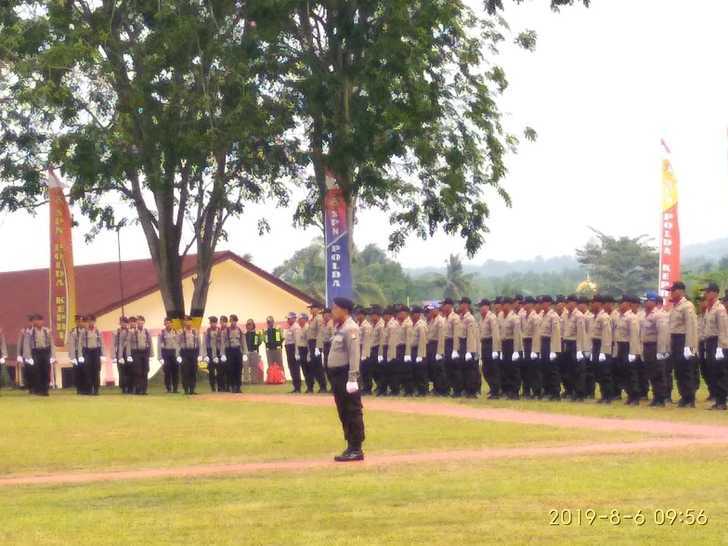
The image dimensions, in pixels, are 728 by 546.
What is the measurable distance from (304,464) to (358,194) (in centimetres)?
2002

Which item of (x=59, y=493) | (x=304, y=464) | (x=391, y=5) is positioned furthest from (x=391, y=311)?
(x=59, y=493)

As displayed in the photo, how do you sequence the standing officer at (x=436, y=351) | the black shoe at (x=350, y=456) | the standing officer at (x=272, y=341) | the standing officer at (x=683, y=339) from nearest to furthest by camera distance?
the black shoe at (x=350, y=456) < the standing officer at (x=683, y=339) < the standing officer at (x=436, y=351) < the standing officer at (x=272, y=341)

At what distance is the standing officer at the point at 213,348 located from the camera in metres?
34.5

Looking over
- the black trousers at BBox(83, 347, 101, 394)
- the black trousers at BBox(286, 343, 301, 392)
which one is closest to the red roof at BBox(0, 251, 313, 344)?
the black trousers at BBox(83, 347, 101, 394)

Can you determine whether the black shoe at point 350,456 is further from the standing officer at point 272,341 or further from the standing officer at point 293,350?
the standing officer at point 272,341

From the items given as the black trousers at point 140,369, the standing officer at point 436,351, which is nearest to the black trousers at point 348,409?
the standing officer at point 436,351

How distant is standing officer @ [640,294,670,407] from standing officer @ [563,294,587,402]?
188 cm

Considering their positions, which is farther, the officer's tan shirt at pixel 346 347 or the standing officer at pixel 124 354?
the standing officer at pixel 124 354

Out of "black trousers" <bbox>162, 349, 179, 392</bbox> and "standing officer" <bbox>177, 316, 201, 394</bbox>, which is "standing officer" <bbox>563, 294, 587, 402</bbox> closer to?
"standing officer" <bbox>177, 316, 201, 394</bbox>

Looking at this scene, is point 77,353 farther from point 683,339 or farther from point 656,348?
point 683,339

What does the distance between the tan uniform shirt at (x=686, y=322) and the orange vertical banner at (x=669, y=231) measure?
482 inches

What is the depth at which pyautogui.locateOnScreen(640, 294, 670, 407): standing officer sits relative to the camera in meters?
24.0

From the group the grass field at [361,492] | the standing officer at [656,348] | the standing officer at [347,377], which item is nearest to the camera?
the grass field at [361,492]

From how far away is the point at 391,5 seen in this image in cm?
3206
